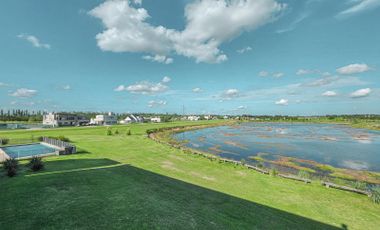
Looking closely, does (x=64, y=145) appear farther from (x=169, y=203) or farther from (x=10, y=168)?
(x=169, y=203)

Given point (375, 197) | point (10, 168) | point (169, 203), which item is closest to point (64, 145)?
point (10, 168)

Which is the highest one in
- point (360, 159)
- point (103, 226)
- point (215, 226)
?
point (103, 226)

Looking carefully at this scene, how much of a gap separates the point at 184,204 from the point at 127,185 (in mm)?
3637

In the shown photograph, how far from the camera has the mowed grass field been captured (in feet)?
23.0

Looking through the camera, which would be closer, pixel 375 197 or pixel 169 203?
pixel 169 203

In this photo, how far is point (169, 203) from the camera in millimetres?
9070

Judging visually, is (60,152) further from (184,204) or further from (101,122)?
(101,122)

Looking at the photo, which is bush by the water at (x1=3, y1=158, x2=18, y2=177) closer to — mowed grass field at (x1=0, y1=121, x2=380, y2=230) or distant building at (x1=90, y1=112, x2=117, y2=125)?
mowed grass field at (x1=0, y1=121, x2=380, y2=230)

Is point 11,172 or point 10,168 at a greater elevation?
point 10,168

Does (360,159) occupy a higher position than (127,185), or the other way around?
(127,185)

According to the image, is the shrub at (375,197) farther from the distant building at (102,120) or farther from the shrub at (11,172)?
the distant building at (102,120)

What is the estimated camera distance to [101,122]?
9162 cm

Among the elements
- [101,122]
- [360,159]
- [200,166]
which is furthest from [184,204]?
[101,122]

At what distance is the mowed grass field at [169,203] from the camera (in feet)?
23.0
